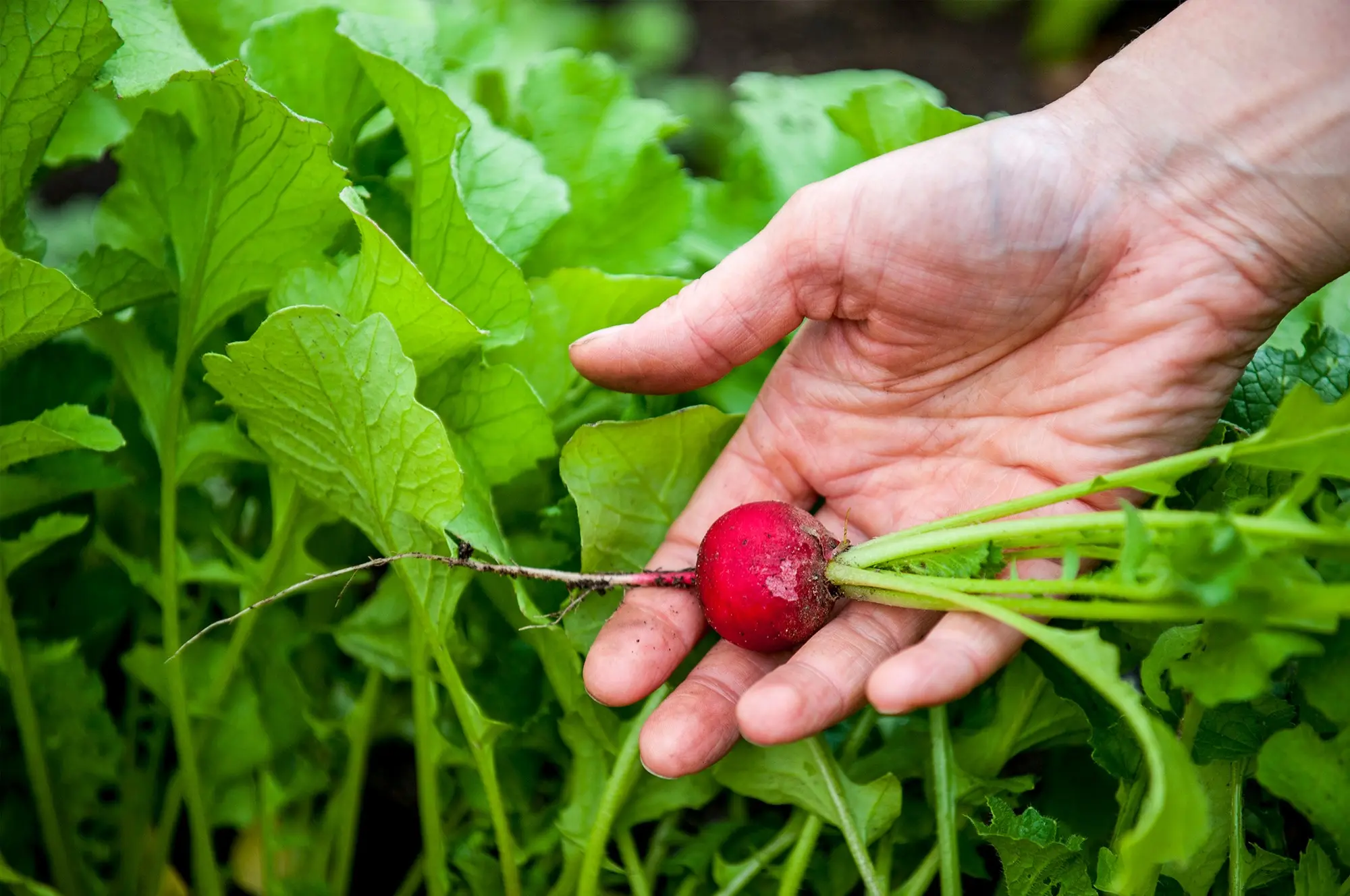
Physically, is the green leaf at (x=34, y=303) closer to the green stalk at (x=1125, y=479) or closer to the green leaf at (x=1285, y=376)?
the green stalk at (x=1125, y=479)

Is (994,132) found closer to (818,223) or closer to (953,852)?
(818,223)

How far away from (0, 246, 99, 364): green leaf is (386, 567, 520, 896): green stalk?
1.35ft

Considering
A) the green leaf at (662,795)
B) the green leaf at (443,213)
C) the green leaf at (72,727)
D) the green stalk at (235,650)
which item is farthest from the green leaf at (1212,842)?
the green leaf at (72,727)

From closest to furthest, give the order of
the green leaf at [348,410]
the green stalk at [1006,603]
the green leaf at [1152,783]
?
1. the green leaf at [1152,783]
2. the green stalk at [1006,603]
3. the green leaf at [348,410]

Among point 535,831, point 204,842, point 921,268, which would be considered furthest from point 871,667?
point 204,842

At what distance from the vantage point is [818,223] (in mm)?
1174

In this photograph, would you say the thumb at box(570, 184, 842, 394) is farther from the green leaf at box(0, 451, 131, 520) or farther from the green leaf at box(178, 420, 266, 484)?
the green leaf at box(0, 451, 131, 520)

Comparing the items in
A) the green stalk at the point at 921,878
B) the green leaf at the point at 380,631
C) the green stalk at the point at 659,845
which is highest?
the green leaf at the point at 380,631

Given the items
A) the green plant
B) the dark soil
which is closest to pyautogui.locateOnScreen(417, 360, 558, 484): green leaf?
the green plant

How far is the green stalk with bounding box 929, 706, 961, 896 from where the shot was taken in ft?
3.81

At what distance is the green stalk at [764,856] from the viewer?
4.14 feet

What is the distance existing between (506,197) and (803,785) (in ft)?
2.47

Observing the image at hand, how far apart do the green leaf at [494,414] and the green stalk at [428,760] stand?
0.23 m

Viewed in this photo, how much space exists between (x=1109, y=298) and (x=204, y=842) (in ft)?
4.26
